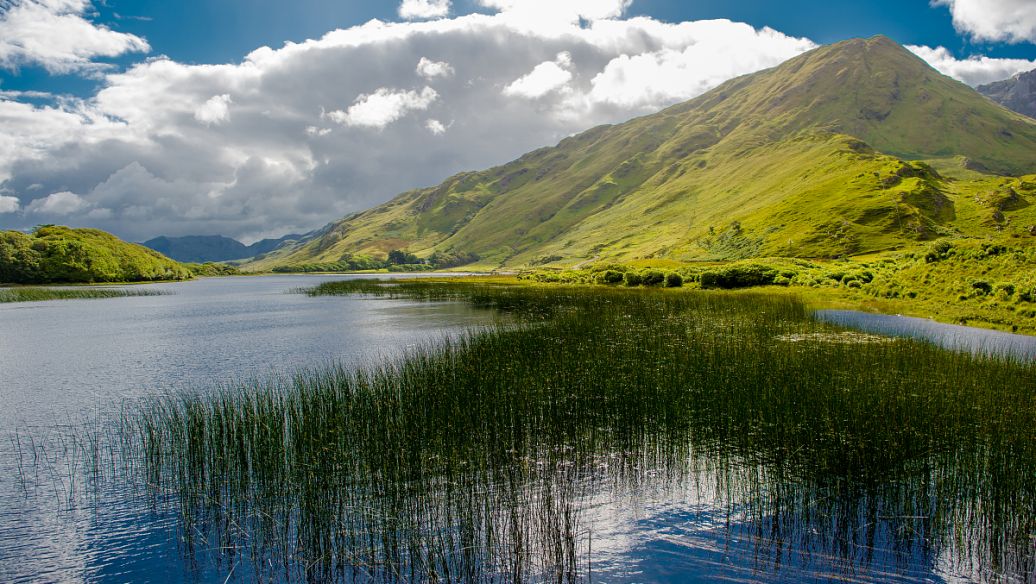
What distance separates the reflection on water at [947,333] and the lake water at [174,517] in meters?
0.63

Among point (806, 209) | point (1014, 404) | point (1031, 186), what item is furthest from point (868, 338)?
point (1031, 186)

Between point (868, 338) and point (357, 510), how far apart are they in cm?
3312

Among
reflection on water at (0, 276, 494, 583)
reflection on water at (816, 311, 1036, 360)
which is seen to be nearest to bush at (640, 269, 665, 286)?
reflection on water at (0, 276, 494, 583)

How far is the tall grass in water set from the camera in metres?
11.1

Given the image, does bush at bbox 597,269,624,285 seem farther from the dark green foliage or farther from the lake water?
the lake water

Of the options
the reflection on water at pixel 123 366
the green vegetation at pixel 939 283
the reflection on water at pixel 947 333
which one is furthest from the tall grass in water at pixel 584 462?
the green vegetation at pixel 939 283

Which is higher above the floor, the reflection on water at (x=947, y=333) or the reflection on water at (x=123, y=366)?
the reflection on water at (x=947, y=333)

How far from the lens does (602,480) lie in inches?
576

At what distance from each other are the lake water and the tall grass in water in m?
0.49

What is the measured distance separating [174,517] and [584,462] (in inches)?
435

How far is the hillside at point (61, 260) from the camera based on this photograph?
14750cm

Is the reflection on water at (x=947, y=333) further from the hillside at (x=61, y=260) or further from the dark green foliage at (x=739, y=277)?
the hillside at (x=61, y=260)

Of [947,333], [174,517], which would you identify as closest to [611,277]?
[947,333]

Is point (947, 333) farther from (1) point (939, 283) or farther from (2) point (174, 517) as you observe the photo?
(2) point (174, 517)
